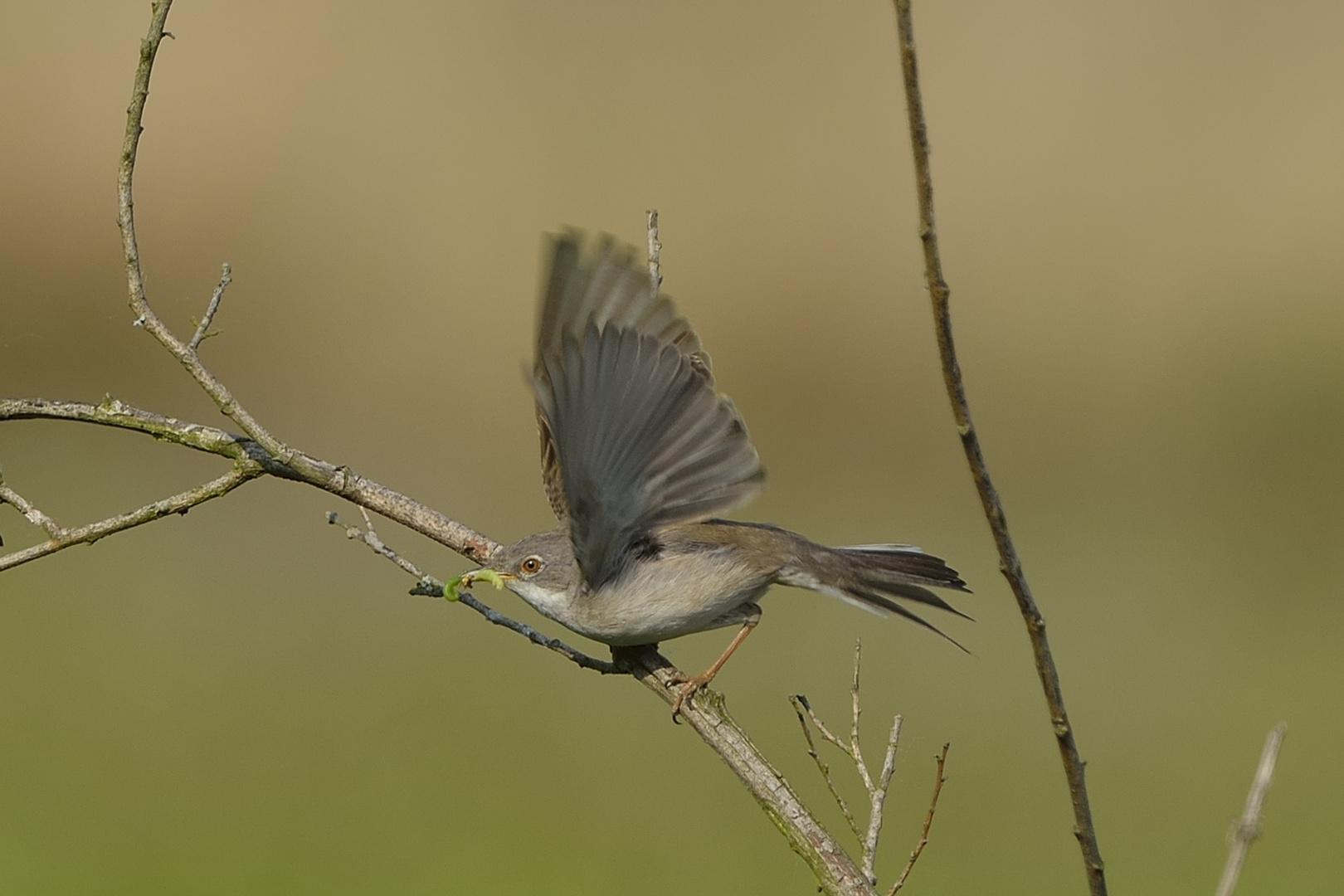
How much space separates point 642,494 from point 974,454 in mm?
1555

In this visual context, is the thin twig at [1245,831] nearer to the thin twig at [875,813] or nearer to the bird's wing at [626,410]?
the thin twig at [875,813]

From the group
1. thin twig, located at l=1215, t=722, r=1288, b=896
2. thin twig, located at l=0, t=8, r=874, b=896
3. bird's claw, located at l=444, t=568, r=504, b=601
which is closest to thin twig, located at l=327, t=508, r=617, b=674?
thin twig, located at l=0, t=8, r=874, b=896

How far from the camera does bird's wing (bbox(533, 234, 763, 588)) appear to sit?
9.98 feet

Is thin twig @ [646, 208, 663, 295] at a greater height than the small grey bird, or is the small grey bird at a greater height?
thin twig @ [646, 208, 663, 295]

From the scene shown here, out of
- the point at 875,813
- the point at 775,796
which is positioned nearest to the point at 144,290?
the point at 775,796

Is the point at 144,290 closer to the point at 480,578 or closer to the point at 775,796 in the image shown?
the point at 480,578

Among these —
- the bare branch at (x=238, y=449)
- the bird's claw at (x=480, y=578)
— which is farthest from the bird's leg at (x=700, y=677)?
the bare branch at (x=238, y=449)

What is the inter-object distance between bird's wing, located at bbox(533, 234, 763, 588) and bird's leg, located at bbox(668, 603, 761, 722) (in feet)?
1.21

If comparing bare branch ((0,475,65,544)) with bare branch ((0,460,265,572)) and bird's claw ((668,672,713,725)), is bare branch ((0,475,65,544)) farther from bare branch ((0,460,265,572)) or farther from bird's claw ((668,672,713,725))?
bird's claw ((668,672,713,725))

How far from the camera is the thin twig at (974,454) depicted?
64.2 inches

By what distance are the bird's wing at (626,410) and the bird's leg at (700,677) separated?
0.37 m

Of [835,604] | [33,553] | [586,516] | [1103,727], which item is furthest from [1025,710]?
[33,553]

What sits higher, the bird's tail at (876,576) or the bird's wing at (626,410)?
the bird's wing at (626,410)

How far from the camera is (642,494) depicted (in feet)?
10.9
